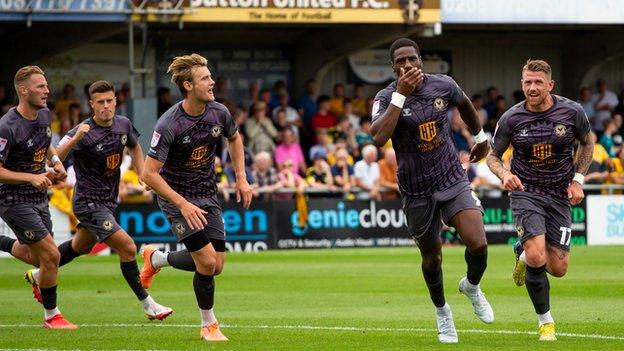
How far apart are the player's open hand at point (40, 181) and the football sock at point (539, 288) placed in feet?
14.7

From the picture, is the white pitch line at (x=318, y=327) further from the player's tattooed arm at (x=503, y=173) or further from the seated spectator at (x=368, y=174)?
the seated spectator at (x=368, y=174)

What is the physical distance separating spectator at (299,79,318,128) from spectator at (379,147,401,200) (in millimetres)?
3666

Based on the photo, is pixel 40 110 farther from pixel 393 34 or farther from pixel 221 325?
pixel 393 34

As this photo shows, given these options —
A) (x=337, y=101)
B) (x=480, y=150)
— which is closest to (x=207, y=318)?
(x=480, y=150)

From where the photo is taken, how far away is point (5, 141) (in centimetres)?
1323

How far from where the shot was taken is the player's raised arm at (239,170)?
1227 cm

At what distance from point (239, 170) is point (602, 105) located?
23278mm

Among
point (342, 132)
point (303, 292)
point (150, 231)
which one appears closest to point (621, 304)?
point (303, 292)

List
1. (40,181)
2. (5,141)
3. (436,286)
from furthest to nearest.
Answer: (5,141), (40,181), (436,286)

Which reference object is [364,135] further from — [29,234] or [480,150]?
[480,150]

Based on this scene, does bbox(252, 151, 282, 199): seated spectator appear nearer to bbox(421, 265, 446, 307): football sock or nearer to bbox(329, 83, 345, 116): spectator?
bbox(329, 83, 345, 116): spectator

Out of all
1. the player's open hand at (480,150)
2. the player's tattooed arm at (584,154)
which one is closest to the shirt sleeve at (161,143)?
the player's open hand at (480,150)

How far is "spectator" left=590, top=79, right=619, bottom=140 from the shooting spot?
3366 cm

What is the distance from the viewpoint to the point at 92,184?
1441 cm
